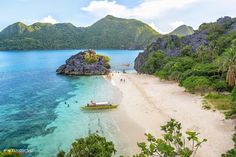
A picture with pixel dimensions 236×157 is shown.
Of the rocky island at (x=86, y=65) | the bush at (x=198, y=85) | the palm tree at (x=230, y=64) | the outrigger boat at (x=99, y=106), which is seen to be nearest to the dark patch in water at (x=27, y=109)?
the outrigger boat at (x=99, y=106)

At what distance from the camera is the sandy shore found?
30406mm

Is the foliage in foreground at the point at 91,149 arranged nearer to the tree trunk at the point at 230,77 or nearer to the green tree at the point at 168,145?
the green tree at the point at 168,145

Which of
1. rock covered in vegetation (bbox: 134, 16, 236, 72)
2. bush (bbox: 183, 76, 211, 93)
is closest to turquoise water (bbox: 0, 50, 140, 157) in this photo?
bush (bbox: 183, 76, 211, 93)

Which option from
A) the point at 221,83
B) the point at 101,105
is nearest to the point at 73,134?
the point at 101,105

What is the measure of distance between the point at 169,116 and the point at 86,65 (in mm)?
65807

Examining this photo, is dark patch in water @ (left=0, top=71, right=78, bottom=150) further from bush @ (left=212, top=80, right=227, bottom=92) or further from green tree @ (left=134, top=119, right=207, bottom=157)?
bush @ (left=212, top=80, right=227, bottom=92)

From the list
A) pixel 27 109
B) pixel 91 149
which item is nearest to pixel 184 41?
pixel 27 109

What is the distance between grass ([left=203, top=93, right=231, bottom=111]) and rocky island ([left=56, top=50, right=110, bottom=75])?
5620 centimetres

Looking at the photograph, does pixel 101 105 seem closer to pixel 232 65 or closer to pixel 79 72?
pixel 232 65

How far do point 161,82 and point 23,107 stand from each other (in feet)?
135

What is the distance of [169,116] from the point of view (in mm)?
41469

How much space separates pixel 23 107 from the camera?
2099 inches

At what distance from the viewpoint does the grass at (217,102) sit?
4279 cm

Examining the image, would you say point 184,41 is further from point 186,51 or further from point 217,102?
point 217,102
